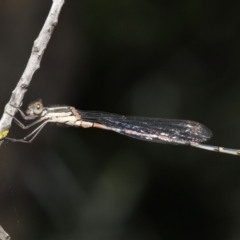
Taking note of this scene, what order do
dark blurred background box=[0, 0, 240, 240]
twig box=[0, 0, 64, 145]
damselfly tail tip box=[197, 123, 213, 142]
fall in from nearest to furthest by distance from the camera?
twig box=[0, 0, 64, 145] < damselfly tail tip box=[197, 123, 213, 142] < dark blurred background box=[0, 0, 240, 240]

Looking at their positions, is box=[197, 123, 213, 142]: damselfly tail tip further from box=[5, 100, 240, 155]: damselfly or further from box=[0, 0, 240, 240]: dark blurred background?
box=[0, 0, 240, 240]: dark blurred background

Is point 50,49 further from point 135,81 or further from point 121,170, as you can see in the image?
point 121,170

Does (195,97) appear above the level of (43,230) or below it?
above

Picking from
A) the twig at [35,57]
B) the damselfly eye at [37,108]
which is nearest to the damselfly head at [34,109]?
the damselfly eye at [37,108]

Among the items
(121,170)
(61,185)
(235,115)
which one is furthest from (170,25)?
(61,185)

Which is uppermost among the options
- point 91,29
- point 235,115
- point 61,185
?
point 91,29

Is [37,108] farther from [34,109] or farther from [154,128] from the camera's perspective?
[154,128]

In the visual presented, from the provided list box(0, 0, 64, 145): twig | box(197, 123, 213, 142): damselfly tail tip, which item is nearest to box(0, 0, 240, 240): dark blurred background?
box(197, 123, 213, 142): damselfly tail tip

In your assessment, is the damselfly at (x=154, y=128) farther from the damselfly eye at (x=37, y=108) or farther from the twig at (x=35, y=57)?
the twig at (x=35, y=57)
